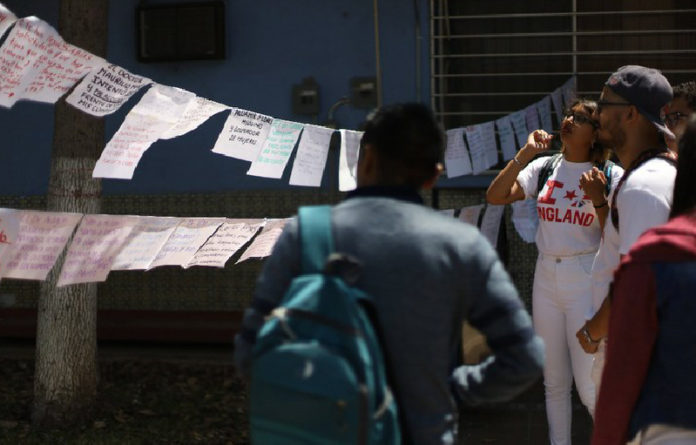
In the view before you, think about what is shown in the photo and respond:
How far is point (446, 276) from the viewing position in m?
2.66

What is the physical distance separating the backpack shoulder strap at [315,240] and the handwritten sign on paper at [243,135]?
2.56 metres

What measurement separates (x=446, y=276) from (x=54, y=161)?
13.8ft

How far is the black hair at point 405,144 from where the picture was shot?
2.79 meters

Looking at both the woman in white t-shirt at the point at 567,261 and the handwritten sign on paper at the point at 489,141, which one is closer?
the woman in white t-shirt at the point at 567,261

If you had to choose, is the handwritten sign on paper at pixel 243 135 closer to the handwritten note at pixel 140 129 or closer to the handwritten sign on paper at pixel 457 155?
the handwritten note at pixel 140 129

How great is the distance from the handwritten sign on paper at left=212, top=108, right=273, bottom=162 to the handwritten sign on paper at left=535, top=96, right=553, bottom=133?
9.53ft

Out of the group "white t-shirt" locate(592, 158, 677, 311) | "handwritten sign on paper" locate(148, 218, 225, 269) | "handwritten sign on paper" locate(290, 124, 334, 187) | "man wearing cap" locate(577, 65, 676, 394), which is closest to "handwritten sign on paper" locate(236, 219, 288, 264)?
"handwritten sign on paper" locate(148, 218, 225, 269)

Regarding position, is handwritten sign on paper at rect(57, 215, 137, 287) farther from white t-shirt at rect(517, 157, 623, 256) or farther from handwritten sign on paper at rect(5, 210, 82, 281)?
white t-shirt at rect(517, 157, 623, 256)

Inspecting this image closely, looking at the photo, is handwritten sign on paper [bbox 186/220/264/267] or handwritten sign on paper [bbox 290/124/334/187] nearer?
handwritten sign on paper [bbox 186/220/264/267]

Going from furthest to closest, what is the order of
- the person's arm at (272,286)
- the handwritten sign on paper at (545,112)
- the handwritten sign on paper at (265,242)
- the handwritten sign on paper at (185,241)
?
1. the handwritten sign on paper at (545,112)
2. the handwritten sign on paper at (265,242)
3. the handwritten sign on paper at (185,241)
4. the person's arm at (272,286)

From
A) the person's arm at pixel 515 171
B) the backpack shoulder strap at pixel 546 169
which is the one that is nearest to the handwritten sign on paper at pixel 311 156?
the person's arm at pixel 515 171

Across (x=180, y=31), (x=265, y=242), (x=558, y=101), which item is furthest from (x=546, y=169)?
(x=180, y=31)

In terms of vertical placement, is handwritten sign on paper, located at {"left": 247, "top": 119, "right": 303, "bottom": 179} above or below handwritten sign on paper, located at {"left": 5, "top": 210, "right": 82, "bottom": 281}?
above

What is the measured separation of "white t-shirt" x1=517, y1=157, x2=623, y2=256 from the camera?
17.4ft
